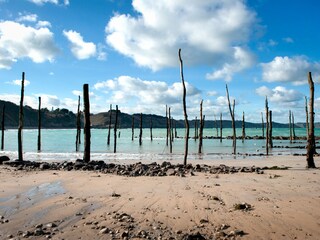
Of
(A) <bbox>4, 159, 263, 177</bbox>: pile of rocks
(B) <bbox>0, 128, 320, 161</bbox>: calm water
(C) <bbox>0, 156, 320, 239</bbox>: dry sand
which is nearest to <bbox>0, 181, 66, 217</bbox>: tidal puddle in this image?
(C) <bbox>0, 156, 320, 239</bbox>: dry sand

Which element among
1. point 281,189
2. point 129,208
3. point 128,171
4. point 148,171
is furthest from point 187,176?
point 129,208

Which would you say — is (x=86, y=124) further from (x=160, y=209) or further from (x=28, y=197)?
(x=160, y=209)

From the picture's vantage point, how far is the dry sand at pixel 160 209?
577 centimetres

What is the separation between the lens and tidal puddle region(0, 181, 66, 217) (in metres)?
7.47

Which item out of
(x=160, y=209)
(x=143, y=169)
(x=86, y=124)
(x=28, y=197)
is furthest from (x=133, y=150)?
(x=160, y=209)

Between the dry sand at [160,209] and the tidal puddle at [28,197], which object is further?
the tidal puddle at [28,197]

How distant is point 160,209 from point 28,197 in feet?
13.7

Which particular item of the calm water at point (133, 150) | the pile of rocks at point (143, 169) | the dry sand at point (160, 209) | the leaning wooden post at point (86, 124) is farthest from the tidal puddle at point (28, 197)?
the calm water at point (133, 150)

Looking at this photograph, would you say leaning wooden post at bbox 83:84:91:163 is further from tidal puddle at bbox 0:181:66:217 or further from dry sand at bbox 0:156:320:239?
tidal puddle at bbox 0:181:66:217

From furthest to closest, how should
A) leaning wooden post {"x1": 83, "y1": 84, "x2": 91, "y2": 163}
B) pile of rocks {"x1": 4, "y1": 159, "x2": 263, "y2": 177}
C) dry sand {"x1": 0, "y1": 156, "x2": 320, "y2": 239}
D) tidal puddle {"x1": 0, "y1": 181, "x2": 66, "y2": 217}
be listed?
leaning wooden post {"x1": 83, "y1": 84, "x2": 91, "y2": 163}
pile of rocks {"x1": 4, "y1": 159, "x2": 263, "y2": 177}
tidal puddle {"x1": 0, "y1": 181, "x2": 66, "y2": 217}
dry sand {"x1": 0, "y1": 156, "x2": 320, "y2": 239}

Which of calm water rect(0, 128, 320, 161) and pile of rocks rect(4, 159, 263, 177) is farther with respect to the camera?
calm water rect(0, 128, 320, 161)

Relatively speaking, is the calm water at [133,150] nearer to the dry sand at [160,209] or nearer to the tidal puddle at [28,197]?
the tidal puddle at [28,197]

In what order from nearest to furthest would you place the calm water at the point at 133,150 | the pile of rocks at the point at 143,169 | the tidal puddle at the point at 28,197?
the tidal puddle at the point at 28,197
the pile of rocks at the point at 143,169
the calm water at the point at 133,150

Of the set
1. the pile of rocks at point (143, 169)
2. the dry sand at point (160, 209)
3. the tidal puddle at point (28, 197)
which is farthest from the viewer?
the pile of rocks at point (143, 169)
